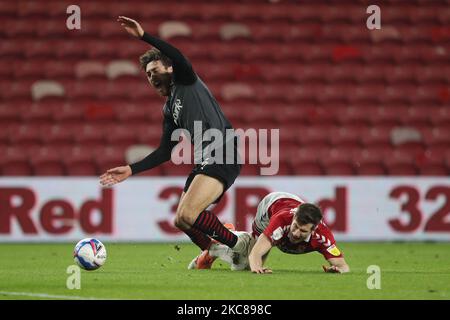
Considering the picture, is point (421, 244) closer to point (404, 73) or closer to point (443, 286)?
point (404, 73)

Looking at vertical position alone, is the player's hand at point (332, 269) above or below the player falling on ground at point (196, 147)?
below

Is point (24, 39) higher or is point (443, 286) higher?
point (24, 39)

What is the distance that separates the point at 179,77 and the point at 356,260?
9.35ft

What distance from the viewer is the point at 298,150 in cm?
1297

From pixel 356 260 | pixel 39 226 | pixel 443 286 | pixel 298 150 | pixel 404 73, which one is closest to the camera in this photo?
pixel 443 286

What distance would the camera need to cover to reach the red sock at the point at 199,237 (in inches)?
295

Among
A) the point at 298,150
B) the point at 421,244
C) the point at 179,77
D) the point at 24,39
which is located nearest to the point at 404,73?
the point at 298,150

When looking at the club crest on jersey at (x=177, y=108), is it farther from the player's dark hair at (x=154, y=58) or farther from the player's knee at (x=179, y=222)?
the player's knee at (x=179, y=222)

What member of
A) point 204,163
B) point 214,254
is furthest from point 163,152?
point 214,254

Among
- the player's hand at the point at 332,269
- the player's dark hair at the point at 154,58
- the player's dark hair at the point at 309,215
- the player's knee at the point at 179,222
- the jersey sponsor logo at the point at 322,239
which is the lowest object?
the player's hand at the point at 332,269

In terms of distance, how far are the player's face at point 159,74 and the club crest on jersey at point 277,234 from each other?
4.41ft

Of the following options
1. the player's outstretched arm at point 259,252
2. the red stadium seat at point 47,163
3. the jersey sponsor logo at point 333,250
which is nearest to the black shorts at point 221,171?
the player's outstretched arm at point 259,252

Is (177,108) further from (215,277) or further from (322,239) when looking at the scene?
(322,239)

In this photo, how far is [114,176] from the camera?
23.9 feet
